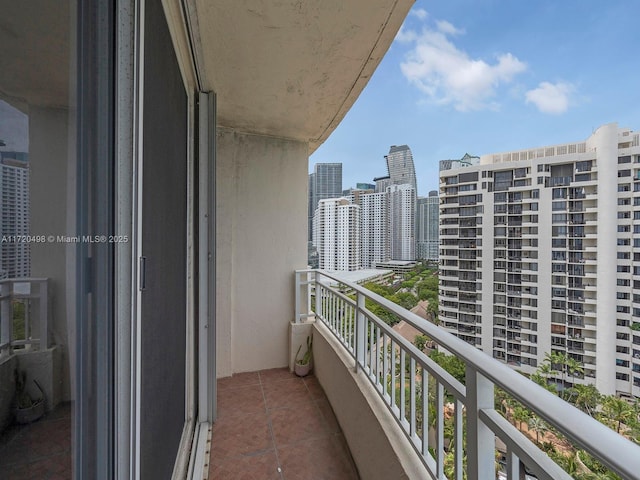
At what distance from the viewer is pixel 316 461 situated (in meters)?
1.84

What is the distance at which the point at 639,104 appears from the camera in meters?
1.67

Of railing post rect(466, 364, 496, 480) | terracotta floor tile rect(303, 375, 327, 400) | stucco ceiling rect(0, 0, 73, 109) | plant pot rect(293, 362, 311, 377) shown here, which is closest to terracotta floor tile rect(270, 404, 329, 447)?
terracotta floor tile rect(303, 375, 327, 400)

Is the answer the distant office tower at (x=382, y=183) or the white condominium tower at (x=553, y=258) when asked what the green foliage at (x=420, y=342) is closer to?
the white condominium tower at (x=553, y=258)

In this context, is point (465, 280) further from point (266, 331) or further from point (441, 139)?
point (441, 139)

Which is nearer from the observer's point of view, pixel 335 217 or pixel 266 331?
pixel 266 331

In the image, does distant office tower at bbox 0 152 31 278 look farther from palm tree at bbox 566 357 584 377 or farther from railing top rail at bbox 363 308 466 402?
palm tree at bbox 566 357 584 377

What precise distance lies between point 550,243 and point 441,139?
4346mm

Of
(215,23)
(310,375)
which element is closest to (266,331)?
(310,375)

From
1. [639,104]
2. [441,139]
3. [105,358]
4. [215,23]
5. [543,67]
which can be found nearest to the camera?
[105,358]

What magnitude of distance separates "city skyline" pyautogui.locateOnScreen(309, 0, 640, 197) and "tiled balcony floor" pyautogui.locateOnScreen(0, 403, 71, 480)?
209 centimetres

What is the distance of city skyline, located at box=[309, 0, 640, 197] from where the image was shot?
6.32 ft

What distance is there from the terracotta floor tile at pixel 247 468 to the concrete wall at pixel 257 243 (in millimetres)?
1198

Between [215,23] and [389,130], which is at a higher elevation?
[389,130]

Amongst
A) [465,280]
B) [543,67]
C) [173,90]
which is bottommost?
[465,280]
